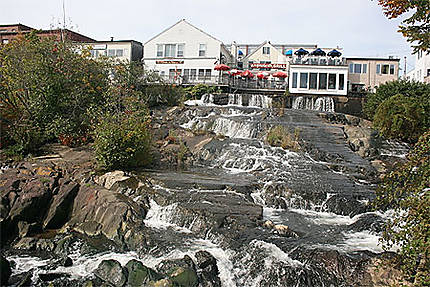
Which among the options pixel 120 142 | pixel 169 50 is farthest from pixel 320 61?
pixel 120 142

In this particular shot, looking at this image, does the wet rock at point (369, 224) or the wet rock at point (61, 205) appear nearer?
the wet rock at point (369, 224)

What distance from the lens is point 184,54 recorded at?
138 ft

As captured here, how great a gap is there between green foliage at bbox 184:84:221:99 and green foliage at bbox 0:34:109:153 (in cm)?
1579

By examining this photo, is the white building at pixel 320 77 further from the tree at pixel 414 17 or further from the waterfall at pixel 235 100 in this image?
the tree at pixel 414 17

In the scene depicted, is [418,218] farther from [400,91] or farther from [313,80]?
[313,80]

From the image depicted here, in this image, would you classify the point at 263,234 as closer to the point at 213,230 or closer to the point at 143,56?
the point at 213,230

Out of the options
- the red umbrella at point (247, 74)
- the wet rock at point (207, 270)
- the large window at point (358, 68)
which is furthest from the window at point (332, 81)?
the wet rock at point (207, 270)

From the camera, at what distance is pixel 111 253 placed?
9844 millimetres

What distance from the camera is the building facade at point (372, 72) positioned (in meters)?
43.0

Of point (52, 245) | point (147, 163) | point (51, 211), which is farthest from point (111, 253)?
point (147, 163)

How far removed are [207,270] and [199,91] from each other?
2828 centimetres

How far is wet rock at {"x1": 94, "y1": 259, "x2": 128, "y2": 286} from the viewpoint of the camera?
844 centimetres

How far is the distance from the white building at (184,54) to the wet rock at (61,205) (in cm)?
2845

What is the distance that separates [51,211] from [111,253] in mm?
3585
